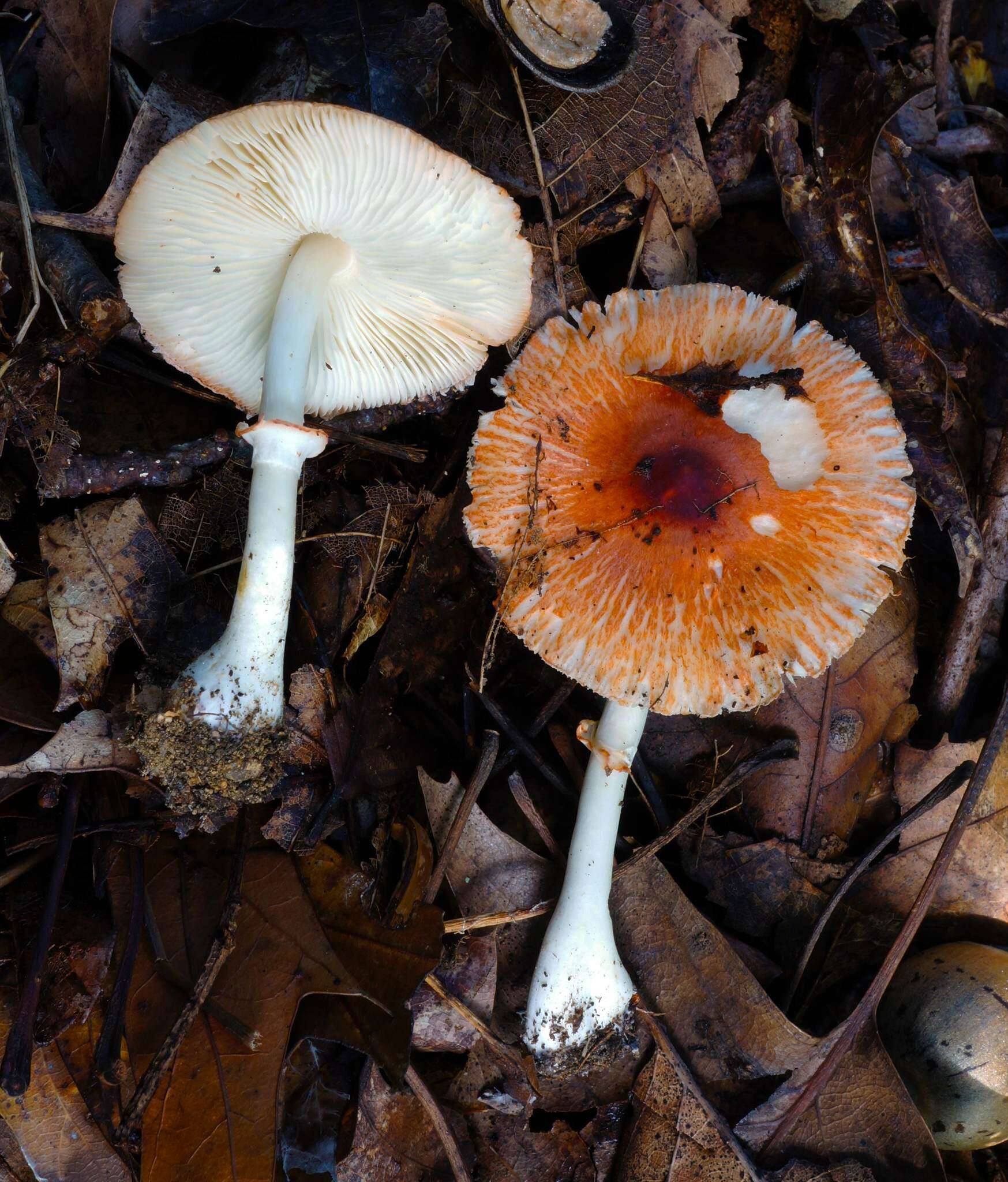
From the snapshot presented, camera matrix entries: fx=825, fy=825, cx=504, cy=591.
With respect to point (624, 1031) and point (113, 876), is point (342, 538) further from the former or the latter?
point (624, 1031)

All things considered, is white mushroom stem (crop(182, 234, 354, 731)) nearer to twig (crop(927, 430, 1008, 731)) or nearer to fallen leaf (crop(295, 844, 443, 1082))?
fallen leaf (crop(295, 844, 443, 1082))

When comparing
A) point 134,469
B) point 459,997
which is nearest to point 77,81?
point 134,469

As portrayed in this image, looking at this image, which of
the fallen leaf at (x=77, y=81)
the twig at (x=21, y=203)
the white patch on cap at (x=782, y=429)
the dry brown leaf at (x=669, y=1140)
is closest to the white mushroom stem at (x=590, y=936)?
the dry brown leaf at (x=669, y=1140)

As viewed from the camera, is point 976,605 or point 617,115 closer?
point 617,115

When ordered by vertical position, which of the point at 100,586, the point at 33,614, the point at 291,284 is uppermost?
the point at 291,284

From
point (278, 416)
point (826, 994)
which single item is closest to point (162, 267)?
point (278, 416)

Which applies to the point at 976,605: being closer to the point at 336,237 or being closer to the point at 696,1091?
A: the point at 696,1091

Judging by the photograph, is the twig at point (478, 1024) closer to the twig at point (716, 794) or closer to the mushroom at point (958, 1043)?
the twig at point (716, 794)

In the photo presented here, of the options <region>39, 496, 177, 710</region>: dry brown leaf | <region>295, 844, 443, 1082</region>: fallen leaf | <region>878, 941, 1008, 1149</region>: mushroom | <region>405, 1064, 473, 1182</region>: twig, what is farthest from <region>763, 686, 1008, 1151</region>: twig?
<region>39, 496, 177, 710</region>: dry brown leaf
